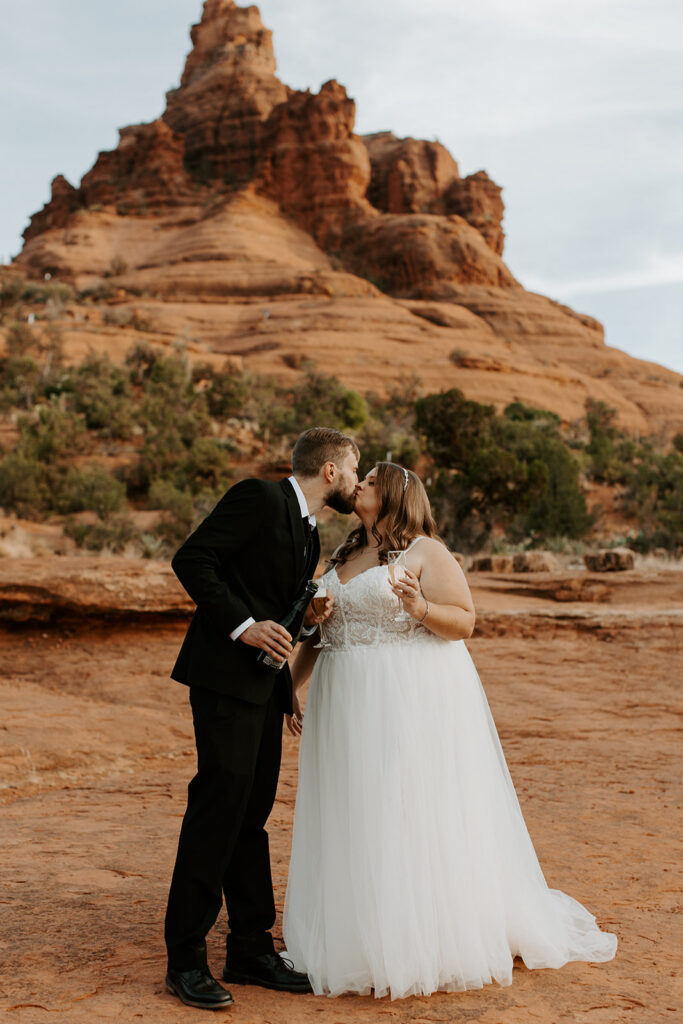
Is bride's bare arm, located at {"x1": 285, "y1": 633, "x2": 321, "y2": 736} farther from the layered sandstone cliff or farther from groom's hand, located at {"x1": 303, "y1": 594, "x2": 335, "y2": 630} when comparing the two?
the layered sandstone cliff

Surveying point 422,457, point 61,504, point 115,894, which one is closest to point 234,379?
point 422,457

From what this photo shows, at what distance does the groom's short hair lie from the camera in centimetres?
345

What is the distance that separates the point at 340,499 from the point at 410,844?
138 cm

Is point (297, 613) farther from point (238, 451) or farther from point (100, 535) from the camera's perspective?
point (238, 451)

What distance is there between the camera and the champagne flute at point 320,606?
140 inches

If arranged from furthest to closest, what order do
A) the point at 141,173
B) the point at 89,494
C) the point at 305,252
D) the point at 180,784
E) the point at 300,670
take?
the point at 141,173
the point at 305,252
the point at 89,494
the point at 180,784
the point at 300,670

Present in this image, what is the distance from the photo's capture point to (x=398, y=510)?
3.69 m

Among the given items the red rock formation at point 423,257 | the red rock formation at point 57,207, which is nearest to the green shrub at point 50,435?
the red rock formation at point 423,257

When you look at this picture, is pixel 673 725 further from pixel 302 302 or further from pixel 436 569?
pixel 302 302

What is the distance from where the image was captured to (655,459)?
103ft

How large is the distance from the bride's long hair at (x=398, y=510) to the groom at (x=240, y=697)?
0.58 feet

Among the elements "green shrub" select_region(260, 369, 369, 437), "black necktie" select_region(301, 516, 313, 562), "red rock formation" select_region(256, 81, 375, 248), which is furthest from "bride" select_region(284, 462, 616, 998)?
"red rock formation" select_region(256, 81, 375, 248)

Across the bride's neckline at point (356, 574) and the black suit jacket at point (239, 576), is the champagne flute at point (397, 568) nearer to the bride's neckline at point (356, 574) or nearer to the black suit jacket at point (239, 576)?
the bride's neckline at point (356, 574)

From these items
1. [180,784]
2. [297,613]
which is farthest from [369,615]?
[180,784]
